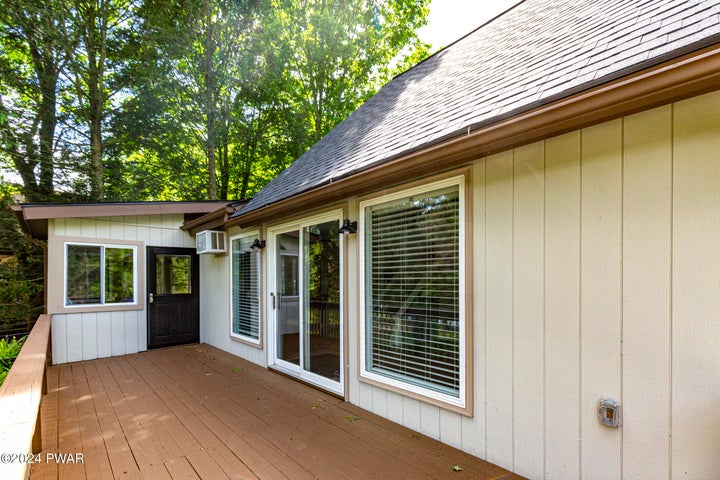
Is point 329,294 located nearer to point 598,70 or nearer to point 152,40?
point 598,70

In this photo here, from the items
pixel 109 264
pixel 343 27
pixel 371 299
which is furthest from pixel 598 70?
pixel 343 27

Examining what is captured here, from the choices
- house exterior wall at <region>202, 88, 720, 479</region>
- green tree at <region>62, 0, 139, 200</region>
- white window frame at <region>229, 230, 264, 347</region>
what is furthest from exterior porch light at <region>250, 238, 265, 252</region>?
Answer: green tree at <region>62, 0, 139, 200</region>

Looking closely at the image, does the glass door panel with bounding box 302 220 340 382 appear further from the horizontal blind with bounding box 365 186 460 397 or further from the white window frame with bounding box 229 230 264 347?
the white window frame with bounding box 229 230 264 347

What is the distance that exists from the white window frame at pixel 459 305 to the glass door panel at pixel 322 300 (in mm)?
473

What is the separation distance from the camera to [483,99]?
9.17 ft

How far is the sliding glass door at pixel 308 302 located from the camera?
4.05 meters

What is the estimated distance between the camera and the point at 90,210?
18.6 ft

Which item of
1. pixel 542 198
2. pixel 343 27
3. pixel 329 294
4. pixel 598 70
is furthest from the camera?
pixel 343 27

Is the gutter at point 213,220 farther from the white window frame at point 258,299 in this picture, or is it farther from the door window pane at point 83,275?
the door window pane at point 83,275

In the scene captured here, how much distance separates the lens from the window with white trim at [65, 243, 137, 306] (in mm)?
5781

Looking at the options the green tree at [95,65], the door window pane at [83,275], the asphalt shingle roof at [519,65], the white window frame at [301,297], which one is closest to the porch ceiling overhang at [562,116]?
the asphalt shingle roof at [519,65]

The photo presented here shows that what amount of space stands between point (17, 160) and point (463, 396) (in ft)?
37.2

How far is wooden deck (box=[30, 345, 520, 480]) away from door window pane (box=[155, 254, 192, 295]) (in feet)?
7.08

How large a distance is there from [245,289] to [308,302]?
1.78 meters
